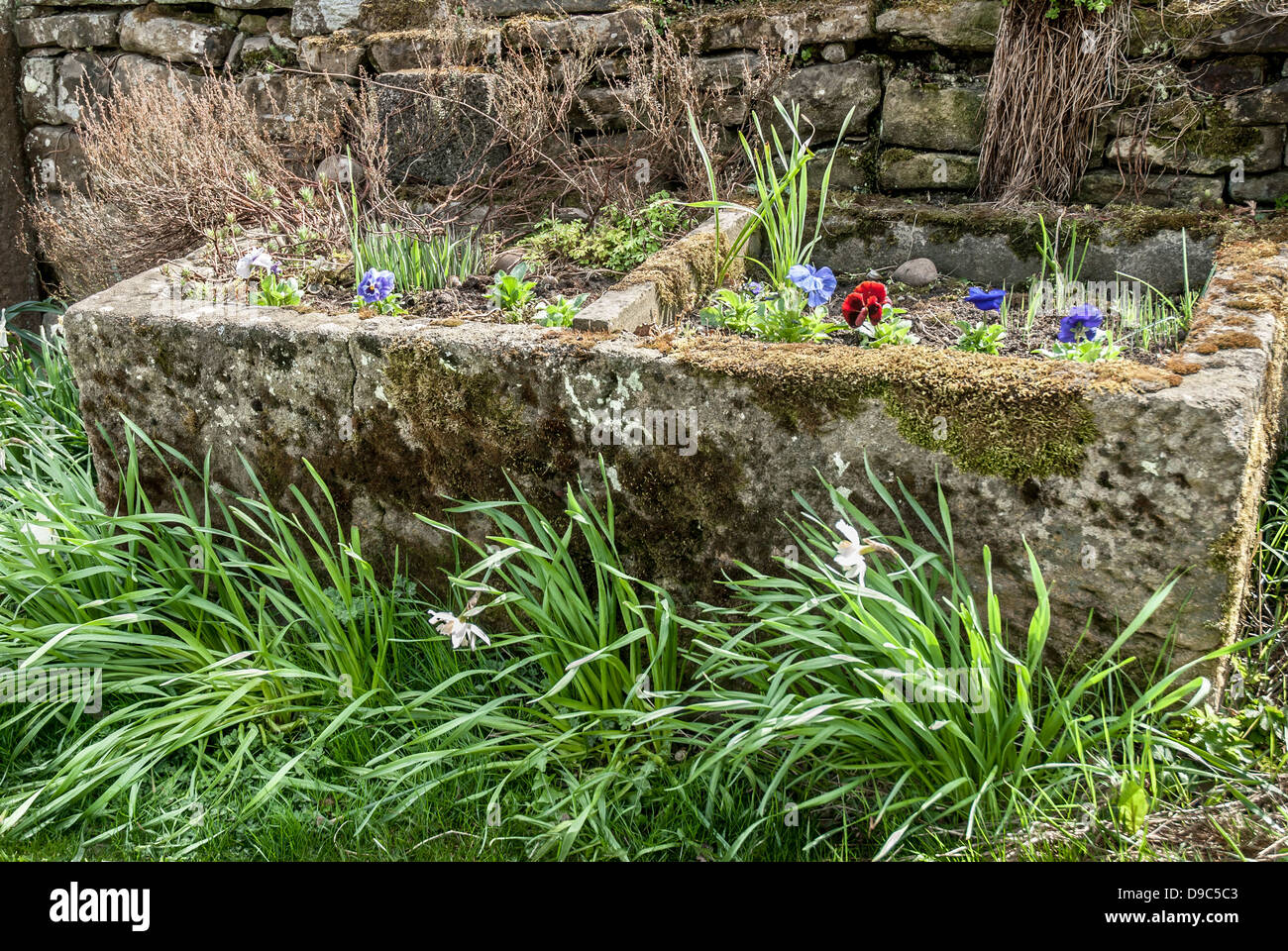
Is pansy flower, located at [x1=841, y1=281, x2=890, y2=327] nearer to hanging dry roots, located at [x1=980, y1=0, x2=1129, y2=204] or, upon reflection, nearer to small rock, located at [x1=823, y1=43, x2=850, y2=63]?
hanging dry roots, located at [x1=980, y1=0, x2=1129, y2=204]

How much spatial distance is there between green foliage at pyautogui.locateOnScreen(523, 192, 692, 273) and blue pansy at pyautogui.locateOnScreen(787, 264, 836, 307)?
738mm

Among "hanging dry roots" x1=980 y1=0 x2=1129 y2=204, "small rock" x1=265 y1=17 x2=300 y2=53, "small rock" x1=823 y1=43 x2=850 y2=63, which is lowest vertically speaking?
"hanging dry roots" x1=980 y1=0 x2=1129 y2=204

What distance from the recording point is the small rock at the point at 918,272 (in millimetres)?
3391

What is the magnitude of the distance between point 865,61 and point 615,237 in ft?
3.90

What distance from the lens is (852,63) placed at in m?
3.75

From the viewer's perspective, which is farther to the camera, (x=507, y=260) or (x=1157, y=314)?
(x=507, y=260)

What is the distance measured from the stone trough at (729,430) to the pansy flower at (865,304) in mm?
283

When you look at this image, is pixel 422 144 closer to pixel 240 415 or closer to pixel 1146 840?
pixel 240 415

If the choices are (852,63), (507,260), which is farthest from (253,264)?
(852,63)

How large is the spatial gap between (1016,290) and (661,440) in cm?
161

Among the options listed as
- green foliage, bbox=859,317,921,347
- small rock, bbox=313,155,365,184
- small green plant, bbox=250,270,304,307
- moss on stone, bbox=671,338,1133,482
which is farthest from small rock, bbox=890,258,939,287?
small rock, bbox=313,155,365,184

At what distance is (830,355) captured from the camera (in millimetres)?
2266

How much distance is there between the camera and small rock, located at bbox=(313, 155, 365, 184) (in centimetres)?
416

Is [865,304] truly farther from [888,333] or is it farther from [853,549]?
[853,549]
